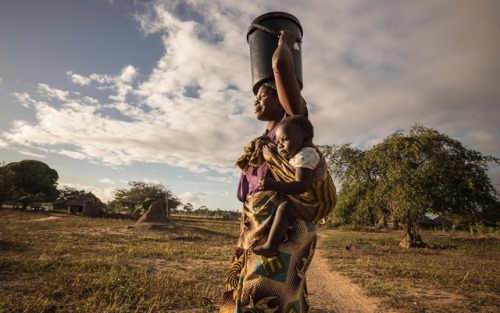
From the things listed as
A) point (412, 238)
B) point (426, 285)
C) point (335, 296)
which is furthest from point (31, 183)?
point (426, 285)

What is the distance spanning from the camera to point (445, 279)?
776 cm

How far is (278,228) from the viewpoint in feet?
5.33

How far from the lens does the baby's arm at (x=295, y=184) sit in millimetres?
1627

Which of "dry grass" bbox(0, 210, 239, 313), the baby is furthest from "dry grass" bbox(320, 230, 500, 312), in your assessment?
the baby

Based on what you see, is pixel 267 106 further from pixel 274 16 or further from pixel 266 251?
pixel 266 251

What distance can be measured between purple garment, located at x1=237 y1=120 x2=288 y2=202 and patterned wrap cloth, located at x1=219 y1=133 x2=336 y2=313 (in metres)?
0.07

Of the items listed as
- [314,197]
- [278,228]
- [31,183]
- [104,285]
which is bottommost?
[104,285]

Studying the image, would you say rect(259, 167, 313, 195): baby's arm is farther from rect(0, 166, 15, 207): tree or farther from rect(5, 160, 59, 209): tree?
rect(5, 160, 59, 209): tree

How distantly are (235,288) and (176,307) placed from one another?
11.8 feet

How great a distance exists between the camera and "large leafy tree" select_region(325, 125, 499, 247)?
1534 centimetres

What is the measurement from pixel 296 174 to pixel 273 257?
485mm

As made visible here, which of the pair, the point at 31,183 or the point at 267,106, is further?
the point at 31,183

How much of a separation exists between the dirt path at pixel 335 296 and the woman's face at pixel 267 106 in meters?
4.23

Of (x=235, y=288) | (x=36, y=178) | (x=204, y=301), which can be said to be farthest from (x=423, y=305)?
(x=36, y=178)
